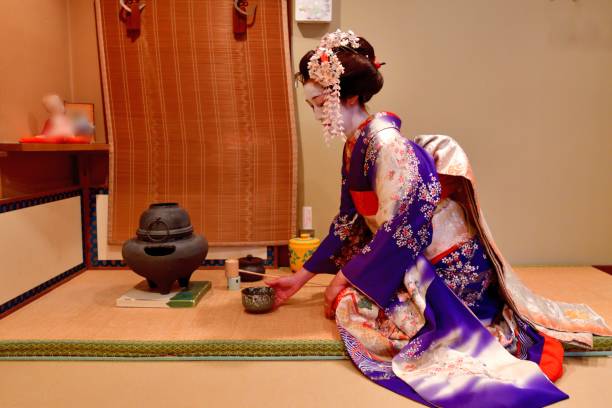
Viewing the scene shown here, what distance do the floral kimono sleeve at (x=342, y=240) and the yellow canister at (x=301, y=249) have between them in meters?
0.60

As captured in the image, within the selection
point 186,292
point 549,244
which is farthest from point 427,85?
point 186,292

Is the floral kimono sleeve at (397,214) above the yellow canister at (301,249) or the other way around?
above

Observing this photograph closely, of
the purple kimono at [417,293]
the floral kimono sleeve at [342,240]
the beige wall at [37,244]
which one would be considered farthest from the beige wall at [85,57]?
the purple kimono at [417,293]

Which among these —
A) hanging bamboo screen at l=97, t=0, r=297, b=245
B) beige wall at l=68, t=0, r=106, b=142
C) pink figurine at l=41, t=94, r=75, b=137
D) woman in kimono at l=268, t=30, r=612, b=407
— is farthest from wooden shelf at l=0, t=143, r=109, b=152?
woman in kimono at l=268, t=30, r=612, b=407

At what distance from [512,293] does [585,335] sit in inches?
12.4

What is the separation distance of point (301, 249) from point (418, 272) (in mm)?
1161

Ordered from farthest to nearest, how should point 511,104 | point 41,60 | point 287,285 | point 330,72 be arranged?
point 511,104 < point 41,60 < point 287,285 < point 330,72

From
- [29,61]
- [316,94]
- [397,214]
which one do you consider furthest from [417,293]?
[29,61]

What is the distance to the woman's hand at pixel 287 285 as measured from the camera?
8.18 ft

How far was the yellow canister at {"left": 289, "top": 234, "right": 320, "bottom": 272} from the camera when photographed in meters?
3.12

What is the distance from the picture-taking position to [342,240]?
2506 millimetres

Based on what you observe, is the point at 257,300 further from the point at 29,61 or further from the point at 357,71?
the point at 29,61

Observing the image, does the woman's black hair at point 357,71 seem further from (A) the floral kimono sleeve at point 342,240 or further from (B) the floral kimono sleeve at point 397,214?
(A) the floral kimono sleeve at point 342,240

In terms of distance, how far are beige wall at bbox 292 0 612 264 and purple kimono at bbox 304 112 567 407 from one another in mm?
1177
